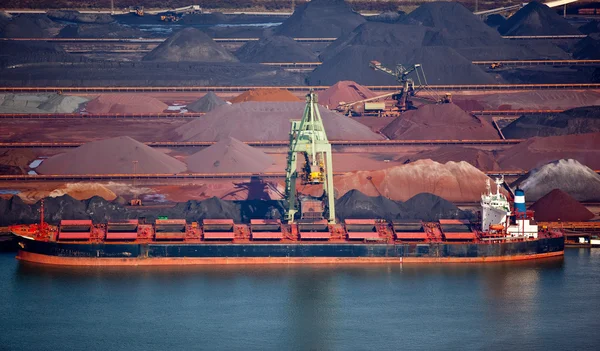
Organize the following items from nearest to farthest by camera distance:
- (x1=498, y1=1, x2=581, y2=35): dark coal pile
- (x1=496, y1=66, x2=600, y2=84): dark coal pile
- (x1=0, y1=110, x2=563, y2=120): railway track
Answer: (x1=0, y1=110, x2=563, y2=120): railway track, (x1=496, y1=66, x2=600, y2=84): dark coal pile, (x1=498, y1=1, x2=581, y2=35): dark coal pile

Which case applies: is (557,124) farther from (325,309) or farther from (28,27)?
(28,27)

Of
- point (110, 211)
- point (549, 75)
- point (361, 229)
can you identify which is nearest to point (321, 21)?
point (549, 75)

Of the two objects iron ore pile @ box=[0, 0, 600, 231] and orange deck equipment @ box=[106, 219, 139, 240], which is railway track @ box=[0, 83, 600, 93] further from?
orange deck equipment @ box=[106, 219, 139, 240]

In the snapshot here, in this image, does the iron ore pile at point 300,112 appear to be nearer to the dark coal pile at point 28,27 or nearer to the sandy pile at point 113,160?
the sandy pile at point 113,160

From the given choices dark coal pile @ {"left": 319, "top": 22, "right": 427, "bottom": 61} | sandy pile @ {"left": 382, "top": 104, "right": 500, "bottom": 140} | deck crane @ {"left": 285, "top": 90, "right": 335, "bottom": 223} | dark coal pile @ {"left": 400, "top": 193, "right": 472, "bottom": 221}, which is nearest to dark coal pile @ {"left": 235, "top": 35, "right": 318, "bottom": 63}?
dark coal pile @ {"left": 319, "top": 22, "right": 427, "bottom": 61}

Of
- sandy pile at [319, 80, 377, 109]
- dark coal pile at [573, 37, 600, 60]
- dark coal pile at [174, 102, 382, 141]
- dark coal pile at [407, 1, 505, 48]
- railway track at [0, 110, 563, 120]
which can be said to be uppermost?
dark coal pile at [407, 1, 505, 48]

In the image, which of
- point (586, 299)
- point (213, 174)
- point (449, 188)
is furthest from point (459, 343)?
point (213, 174)

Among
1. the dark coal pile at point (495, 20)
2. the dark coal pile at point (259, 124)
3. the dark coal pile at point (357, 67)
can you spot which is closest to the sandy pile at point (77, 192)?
the dark coal pile at point (259, 124)
